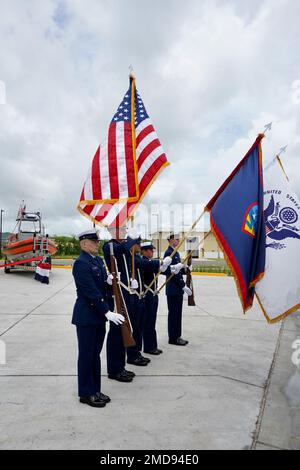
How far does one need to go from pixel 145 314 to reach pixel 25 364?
1618mm

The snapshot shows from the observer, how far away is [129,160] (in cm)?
439

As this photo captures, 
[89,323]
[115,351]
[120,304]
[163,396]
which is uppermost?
[120,304]

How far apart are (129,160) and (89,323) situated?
2.06m

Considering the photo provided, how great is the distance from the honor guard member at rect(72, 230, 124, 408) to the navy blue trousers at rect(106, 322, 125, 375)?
519 millimetres

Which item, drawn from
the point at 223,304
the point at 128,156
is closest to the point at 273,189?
the point at 128,156

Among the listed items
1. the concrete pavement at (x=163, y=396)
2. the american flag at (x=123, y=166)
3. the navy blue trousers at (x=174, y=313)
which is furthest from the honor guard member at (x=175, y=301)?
the american flag at (x=123, y=166)

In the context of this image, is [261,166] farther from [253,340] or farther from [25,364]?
[25,364]

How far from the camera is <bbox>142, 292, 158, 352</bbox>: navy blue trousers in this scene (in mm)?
4875

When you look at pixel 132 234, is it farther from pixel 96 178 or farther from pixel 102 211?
pixel 96 178

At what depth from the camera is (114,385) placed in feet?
12.4

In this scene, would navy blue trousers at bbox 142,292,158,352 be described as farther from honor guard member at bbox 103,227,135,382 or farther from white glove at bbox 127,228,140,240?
white glove at bbox 127,228,140,240

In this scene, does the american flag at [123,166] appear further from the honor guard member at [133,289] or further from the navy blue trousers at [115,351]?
the navy blue trousers at [115,351]

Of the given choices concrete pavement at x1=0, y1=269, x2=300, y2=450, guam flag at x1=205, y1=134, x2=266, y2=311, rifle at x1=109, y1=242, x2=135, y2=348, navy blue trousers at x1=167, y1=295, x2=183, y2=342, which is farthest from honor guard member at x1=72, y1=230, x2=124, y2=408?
navy blue trousers at x1=167, y1=295, x2=183, y2=342

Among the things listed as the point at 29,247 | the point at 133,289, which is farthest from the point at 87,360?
the point at 29,247
